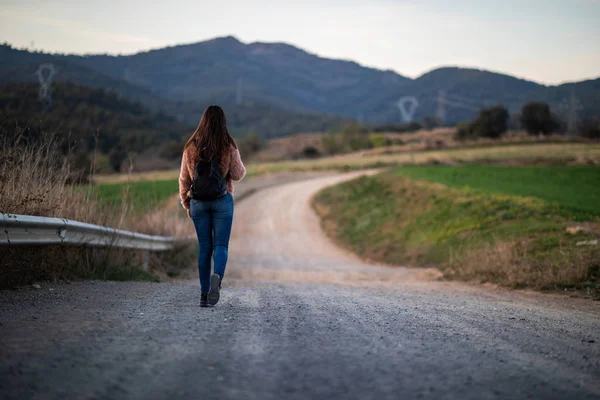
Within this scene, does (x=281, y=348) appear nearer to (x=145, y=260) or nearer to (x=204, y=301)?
(x=204, y=301)

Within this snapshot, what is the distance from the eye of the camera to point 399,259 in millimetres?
22453

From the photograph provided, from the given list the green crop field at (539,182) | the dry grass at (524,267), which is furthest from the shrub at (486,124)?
the dry grass at (524,267)

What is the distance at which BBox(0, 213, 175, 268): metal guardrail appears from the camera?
701cm

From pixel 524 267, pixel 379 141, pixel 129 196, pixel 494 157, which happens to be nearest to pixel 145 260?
pixel 129 196

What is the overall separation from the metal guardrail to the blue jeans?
6.82 feet

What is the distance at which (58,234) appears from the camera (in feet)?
27.6

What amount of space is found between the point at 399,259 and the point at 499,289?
10016mm

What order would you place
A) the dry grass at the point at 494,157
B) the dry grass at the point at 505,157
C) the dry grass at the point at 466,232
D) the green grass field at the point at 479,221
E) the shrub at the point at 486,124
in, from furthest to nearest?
the shrub at the point at 486,124 → the dry grass at the point at 494,157 → the dry grass at the point at 505,157 → the green grass field at the point at 479,221 → the dry grass at the point at 466,232

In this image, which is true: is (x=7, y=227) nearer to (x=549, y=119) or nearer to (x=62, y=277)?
(x=62, y=277)

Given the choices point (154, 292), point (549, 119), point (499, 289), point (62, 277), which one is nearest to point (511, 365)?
point (154, 292)

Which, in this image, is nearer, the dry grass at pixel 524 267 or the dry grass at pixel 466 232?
the dry grass at pixel 524 267

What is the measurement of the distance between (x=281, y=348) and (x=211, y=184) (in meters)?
2.84

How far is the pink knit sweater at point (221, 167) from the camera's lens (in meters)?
7.13

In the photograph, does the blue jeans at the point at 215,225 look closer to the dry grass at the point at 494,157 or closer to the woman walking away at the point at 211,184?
the woman walking away at the point at 211,184
